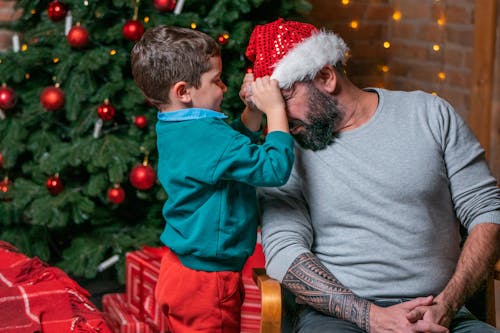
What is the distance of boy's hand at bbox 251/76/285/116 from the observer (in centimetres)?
185

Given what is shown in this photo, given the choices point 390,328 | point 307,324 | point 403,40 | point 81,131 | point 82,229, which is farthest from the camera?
point 403,40

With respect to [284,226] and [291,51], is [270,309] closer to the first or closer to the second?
[284,226]

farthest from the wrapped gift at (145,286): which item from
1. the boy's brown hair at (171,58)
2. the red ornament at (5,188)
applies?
the boy's brown hair at (171,58)

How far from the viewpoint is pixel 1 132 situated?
342 cm

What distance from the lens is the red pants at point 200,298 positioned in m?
1.96

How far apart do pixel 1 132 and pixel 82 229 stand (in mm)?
631

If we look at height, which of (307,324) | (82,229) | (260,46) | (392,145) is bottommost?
(82,229)

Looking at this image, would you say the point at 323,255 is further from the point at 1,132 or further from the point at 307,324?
the point at 1,132

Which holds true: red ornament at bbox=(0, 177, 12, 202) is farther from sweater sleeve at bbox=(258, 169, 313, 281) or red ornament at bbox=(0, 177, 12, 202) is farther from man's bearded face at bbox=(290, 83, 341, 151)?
man's bearded face at bbox=(290, 83, 341, 151)

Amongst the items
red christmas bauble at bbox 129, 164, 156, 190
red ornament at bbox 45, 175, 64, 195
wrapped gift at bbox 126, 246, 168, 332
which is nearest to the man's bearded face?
wrapped gift at bbox 126, 246, 168, 332

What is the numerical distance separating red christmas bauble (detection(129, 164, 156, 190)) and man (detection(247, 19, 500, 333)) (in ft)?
4.36

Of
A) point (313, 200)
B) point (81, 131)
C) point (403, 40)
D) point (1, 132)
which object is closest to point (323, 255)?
point (313, 200)

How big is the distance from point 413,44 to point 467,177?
234 centimetres

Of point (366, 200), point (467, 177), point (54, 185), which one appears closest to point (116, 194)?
point (54, 185)
